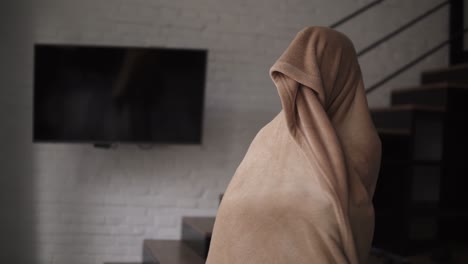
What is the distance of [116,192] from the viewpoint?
3.57m

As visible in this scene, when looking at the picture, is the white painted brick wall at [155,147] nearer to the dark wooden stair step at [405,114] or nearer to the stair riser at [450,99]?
the dark wooden stair step at [405,114]

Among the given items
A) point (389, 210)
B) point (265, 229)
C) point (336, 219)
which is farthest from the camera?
point (389, 210)

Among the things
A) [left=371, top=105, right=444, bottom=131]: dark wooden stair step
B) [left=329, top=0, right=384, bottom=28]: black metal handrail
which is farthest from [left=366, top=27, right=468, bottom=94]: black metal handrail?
[left=329, top=0, right=384, bottom=28]: black metal handrail

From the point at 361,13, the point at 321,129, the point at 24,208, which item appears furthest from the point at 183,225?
the point at 321,129

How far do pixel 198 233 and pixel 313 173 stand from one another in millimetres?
1690

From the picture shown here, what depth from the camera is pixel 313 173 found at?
5.00 ft

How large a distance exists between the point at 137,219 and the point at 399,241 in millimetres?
1537

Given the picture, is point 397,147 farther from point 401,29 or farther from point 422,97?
point 401,29

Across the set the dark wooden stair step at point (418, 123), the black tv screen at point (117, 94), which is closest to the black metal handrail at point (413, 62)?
the dark wooden stair step at point (418, 123)

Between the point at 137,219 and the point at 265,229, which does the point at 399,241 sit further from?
the point at 265,229

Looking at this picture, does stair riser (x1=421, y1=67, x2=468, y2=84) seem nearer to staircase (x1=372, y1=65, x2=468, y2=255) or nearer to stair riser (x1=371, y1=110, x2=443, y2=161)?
staircase (x1=372, y1=65, x2=468, y2=255)

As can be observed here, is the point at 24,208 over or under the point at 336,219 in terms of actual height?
under

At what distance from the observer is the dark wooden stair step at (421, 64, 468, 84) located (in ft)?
12.2

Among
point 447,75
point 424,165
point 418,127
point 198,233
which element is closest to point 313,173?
point 198,233
